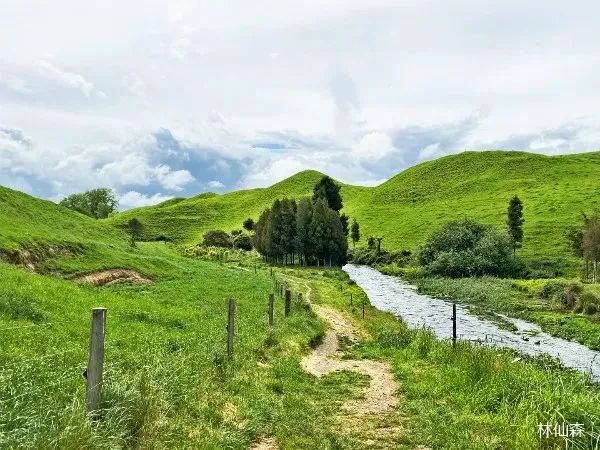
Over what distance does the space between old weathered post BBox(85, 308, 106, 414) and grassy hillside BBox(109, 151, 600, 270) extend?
9461 centimetres

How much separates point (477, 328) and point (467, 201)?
115481 mm

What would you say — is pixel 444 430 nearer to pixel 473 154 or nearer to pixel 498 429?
pixel 498 429

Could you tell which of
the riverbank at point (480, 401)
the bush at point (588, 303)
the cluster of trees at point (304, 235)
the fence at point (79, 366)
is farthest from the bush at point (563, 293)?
the cluster of trees at point (304, 235)

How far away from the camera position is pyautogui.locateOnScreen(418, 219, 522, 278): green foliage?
266ft

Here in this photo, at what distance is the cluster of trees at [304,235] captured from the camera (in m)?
98.2

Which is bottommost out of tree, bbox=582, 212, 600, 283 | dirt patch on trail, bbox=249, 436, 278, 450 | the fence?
dirt patch on trail, bbox=249, 436, 278, 450

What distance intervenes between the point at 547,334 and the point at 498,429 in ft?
88.6

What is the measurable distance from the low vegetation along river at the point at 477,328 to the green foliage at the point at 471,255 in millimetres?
21168

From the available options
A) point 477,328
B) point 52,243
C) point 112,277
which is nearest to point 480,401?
point 477,328

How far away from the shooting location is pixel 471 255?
8312cm

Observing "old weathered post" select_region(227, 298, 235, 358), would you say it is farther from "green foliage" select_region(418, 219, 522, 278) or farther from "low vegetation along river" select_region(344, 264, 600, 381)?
"green foliage" select_region(418, 219, 522, 278)

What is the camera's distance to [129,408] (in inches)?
354

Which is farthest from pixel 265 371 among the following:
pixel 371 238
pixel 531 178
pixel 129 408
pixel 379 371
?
pixel 531 178

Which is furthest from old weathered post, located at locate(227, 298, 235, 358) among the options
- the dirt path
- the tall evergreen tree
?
the tall evergreen tree
